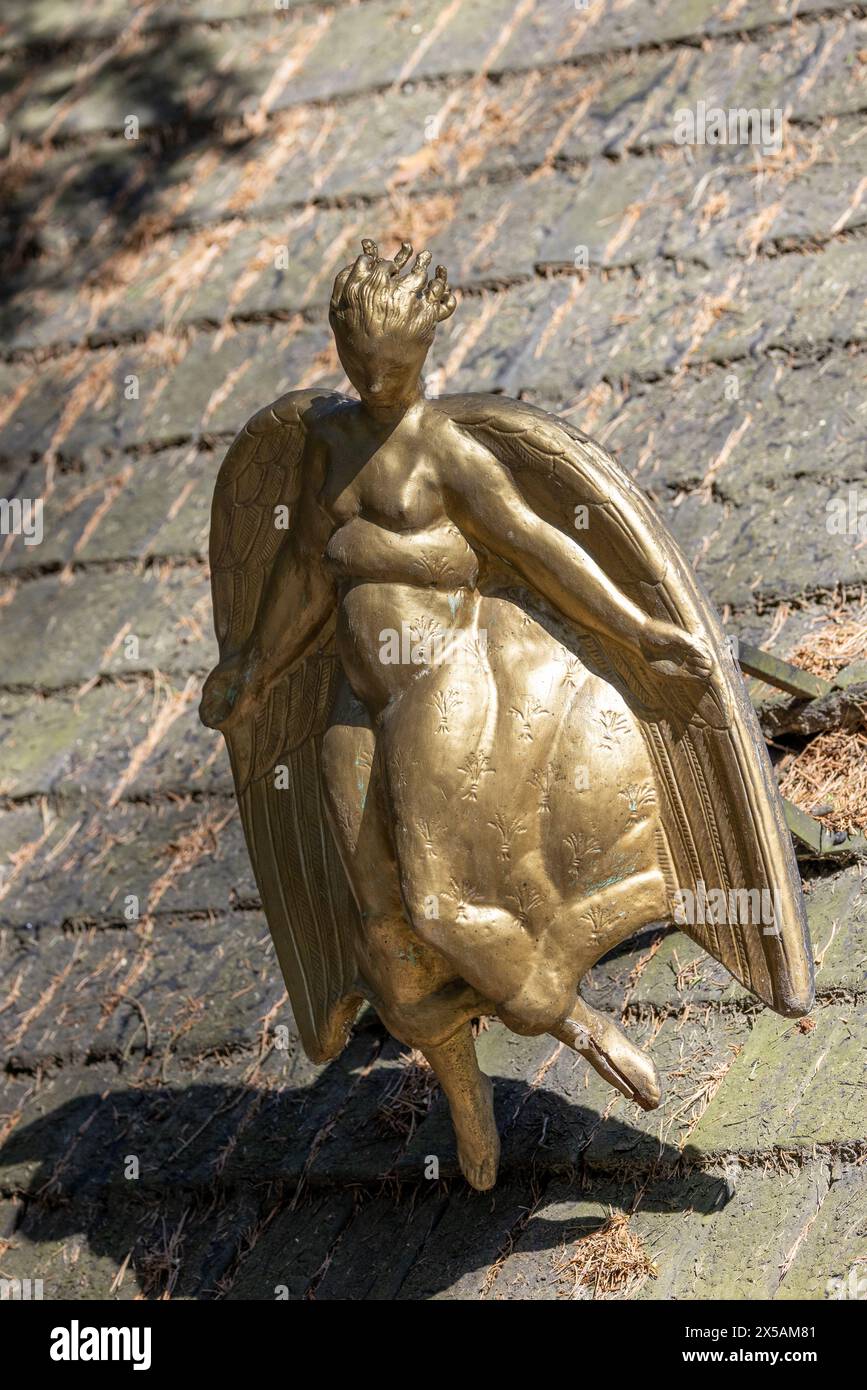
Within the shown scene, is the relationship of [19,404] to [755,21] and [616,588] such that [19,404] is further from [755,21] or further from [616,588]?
[616,588]

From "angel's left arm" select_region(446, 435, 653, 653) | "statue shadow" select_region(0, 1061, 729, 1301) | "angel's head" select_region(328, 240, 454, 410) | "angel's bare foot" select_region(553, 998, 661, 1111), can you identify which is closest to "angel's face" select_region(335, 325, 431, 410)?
"angel's head" select_region(328, 240, 454, 410)

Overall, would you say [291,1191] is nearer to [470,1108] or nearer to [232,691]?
[470,1108]

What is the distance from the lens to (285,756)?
350 centimetres

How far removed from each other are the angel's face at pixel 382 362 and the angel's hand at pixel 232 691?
526 millimetres

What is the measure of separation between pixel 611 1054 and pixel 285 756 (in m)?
0.70

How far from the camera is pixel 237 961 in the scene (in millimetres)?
4035

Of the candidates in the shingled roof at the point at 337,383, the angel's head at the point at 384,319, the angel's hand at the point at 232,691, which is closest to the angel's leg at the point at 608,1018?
the shingled roof at the point at 337,383

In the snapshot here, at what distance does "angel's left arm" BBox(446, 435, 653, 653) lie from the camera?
303cm

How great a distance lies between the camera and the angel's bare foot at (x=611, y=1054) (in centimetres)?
324

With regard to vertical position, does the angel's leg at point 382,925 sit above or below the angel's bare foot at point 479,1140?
above

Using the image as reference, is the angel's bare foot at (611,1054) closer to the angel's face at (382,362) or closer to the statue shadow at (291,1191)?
the statue shadow at (291,1191)

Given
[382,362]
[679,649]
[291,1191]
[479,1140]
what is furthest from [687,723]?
[291,1191]

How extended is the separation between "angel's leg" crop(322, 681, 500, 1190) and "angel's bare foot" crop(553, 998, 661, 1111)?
0.49ft

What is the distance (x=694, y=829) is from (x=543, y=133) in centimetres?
239
